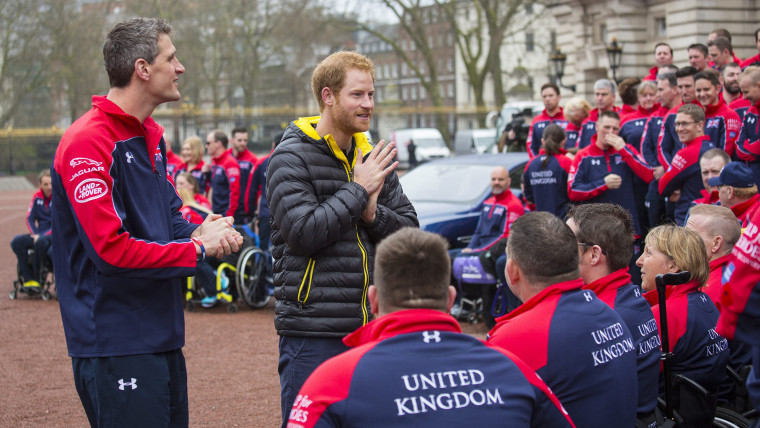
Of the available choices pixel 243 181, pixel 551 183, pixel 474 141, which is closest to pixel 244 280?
pixel 243 181

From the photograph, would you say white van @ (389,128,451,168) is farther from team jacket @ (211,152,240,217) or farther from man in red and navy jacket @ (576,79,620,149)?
man in red and navy jacket @ (576,79,620,149)

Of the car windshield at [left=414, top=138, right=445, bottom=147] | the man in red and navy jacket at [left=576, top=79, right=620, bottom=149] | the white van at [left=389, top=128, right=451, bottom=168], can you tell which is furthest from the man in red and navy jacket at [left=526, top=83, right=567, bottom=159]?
the car windshield at [left=414, top=138, right=445, bottom=147]

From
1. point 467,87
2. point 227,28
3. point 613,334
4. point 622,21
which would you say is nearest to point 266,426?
point 613,334

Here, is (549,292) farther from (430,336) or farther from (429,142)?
(429,142)

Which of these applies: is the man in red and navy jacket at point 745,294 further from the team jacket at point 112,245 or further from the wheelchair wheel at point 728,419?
Result: the team jacket at point 112,245

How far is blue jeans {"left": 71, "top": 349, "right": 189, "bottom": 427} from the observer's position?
11.7 feet

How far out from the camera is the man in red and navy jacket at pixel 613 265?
404 cm

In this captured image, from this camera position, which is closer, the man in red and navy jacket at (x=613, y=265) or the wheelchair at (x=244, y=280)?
the man in red and navy jacket at (x=613, y=265)

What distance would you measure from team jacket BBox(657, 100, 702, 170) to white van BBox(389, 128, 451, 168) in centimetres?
3499

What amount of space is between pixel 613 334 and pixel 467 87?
85672 millimetres

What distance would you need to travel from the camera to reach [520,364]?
255cm

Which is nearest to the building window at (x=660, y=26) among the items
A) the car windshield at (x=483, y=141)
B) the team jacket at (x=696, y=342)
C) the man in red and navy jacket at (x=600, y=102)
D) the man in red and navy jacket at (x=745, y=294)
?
the car windshield at (x=483, y=141)

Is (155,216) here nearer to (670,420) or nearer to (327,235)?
(327,235)

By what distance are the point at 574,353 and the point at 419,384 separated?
1.06m
